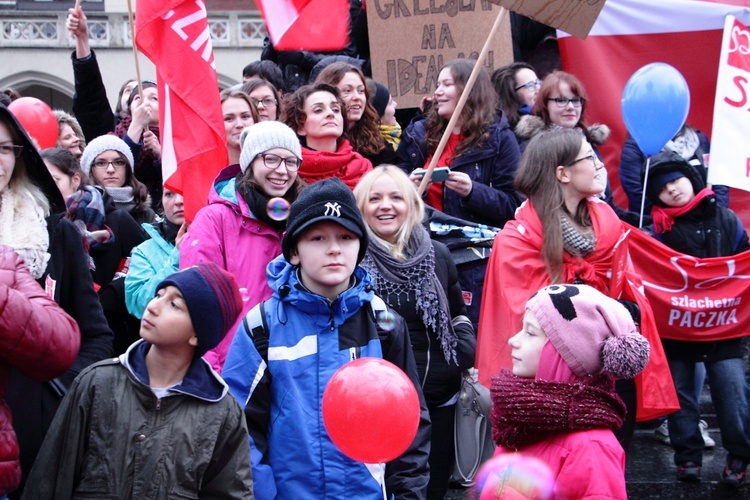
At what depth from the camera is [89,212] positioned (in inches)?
200

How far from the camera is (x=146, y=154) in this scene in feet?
21.2

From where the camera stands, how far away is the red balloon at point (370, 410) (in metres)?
2.89

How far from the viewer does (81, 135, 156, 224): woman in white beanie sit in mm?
5789

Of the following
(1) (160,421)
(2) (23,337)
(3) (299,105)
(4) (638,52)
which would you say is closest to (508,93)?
(3) (299,105)

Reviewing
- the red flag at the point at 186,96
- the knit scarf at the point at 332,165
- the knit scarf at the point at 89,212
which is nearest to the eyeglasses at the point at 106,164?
the red flag at the point at 186,96

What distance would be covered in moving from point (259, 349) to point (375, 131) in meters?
2.82

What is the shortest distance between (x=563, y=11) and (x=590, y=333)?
2.59 m

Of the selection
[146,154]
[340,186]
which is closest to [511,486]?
[340,186]

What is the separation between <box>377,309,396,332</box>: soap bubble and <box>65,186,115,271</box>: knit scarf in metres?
2.03

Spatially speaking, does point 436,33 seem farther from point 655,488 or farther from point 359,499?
point 359,499

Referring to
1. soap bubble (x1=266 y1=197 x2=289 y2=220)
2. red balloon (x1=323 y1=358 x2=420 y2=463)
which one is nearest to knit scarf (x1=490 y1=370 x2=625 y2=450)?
red balloon (x1=323 y1=358 x2=420 y2=463)

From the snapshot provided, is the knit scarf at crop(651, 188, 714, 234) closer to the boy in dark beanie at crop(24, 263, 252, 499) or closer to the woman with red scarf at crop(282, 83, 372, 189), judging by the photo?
the woman with red scarf at crop(282, 83, 372, 189)

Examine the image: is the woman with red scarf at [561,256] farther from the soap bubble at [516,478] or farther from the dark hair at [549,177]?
the soap bubble at [516,478]

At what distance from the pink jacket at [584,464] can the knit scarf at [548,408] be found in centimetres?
3
